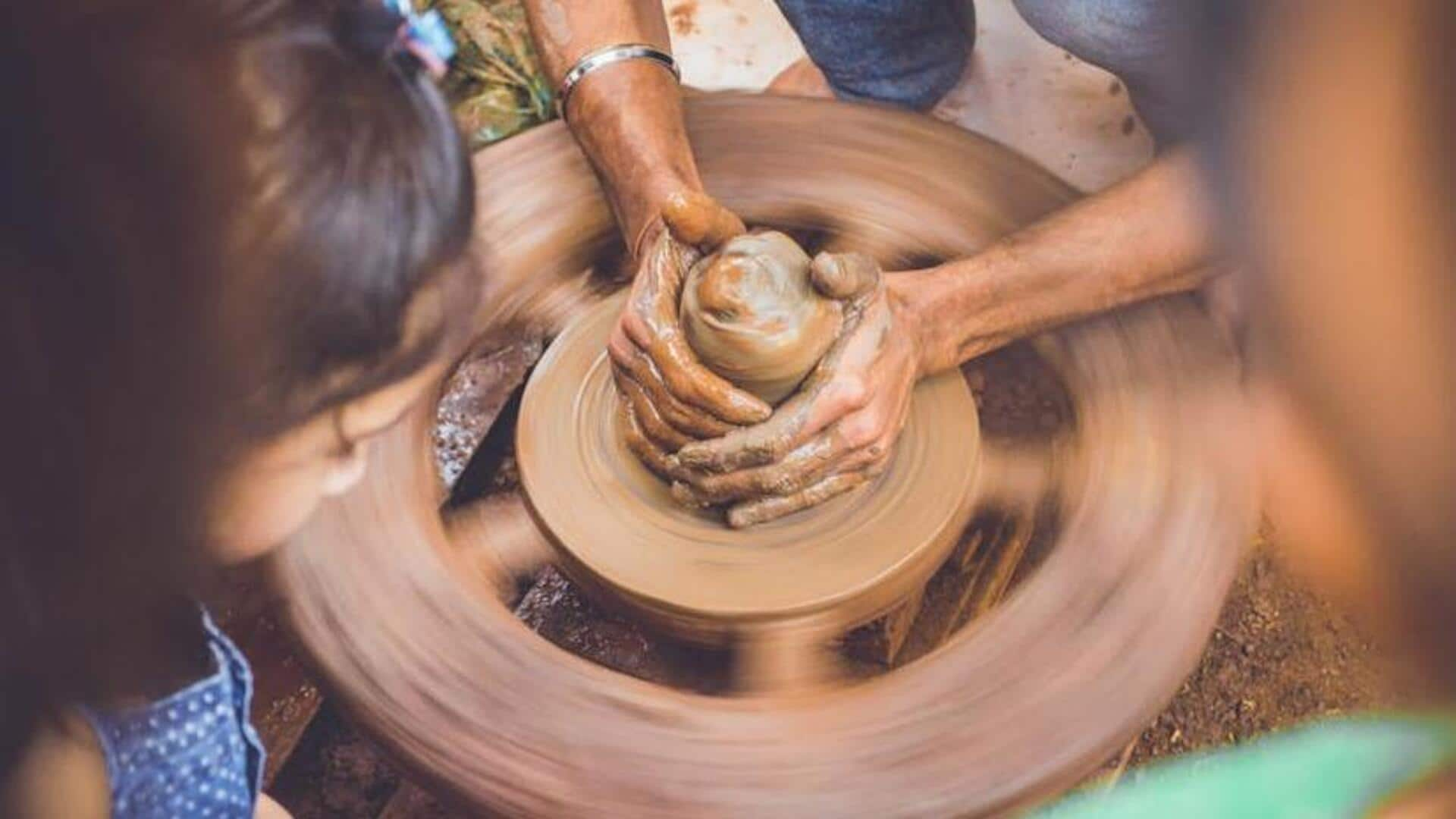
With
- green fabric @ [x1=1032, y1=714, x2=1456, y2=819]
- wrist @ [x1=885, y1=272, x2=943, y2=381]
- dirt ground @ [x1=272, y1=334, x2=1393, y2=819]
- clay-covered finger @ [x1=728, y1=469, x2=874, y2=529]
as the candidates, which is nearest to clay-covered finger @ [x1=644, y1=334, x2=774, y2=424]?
clay-covered finger @ [x1=728, y1=469, x2=874, y2=529]

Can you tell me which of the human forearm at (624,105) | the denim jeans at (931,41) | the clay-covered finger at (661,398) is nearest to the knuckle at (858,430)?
the clay-covered finger at (661,398)

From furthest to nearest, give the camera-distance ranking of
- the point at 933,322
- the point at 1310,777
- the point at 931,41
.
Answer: the point at 931,41 < the point at 933,322 < the point at 1310,777

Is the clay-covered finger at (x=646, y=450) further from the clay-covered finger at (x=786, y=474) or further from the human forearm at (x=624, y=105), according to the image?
the human forearm at (x=624, y=105)

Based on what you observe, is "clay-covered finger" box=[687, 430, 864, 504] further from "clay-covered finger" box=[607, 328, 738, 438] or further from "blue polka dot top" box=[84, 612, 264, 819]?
"blue polka dot top" box=[84, 612, 264, 819]

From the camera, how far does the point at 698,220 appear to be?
166 cm

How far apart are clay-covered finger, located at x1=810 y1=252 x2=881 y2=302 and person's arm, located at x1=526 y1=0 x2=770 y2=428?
0.48 feet

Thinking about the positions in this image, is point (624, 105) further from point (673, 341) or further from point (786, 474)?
point (786, 474)

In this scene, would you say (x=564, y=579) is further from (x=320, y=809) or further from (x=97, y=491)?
(x=97, y=491)

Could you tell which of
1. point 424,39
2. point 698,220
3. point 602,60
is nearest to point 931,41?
point 602,60

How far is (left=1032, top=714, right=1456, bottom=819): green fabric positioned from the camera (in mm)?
615

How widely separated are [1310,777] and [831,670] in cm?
105

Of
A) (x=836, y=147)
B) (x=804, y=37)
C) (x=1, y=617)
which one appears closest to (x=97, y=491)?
(x=1, y=617)

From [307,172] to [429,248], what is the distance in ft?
0.50

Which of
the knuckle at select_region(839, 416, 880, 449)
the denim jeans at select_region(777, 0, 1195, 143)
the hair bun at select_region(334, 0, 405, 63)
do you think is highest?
the hair bun at select_region(334, 0, 405, 63)
